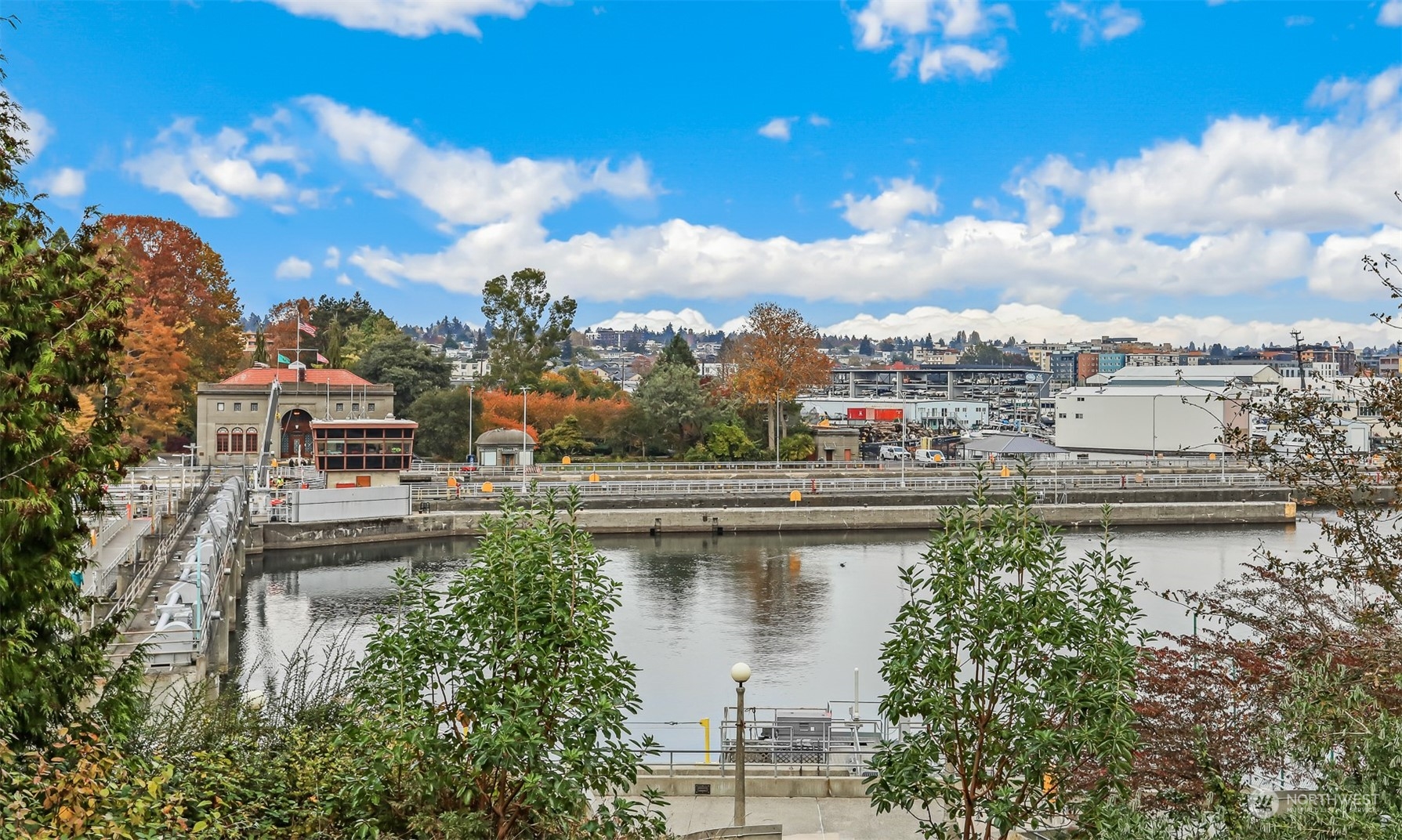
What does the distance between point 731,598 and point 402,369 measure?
134 feet

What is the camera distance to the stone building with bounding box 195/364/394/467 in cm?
5938

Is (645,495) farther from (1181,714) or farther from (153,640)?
(1181,714)

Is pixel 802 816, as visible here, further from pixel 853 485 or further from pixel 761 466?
pixel 761 466

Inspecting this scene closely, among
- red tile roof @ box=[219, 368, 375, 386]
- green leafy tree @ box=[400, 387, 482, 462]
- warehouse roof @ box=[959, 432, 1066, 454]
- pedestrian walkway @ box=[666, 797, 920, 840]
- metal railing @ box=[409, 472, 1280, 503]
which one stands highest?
red tile roof @ box=[219, 368, 375, 386]

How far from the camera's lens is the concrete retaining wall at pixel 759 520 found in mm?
42188

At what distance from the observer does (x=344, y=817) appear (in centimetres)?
810

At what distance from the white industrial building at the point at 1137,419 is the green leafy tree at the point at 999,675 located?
6535 centimetres

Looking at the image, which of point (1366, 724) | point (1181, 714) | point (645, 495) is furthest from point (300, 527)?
point (1366, 724)

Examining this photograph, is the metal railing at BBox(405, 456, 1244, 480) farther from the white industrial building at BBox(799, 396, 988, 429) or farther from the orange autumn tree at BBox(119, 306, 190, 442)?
the white industrial building at BBox(799, 396, 988, 429)

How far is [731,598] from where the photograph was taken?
1280 inches

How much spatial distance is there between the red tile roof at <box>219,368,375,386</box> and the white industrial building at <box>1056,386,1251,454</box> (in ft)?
164

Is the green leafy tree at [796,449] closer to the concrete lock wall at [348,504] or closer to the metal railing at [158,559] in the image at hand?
the concrete lock wall at [348,504]

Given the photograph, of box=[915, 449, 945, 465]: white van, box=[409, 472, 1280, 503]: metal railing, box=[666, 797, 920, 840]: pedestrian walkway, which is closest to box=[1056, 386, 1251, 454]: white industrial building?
box=[915, 449, 945, 465]: white van

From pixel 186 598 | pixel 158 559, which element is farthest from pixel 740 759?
pixel 158 559
